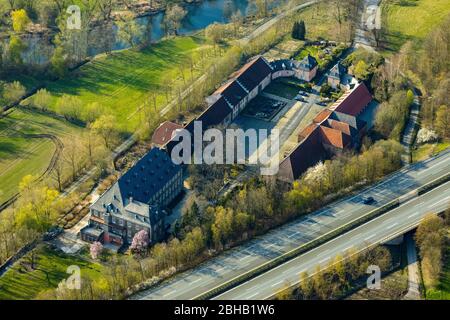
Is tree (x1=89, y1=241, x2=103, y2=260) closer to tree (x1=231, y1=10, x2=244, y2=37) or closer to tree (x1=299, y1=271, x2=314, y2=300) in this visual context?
tree (x1=299, y1=271, x2=314, y2=300)

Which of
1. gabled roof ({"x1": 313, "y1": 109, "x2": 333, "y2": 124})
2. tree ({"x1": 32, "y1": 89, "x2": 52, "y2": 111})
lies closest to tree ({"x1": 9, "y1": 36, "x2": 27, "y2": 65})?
tree ({"x1": 32, "y1": 89, "x2": 52, "y2": 111})

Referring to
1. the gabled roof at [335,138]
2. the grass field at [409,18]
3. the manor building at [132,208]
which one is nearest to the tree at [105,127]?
the manor building at [132,208]

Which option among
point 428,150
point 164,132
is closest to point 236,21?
point 164,132

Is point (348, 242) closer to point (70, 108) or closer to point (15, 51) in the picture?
point (70, 108)

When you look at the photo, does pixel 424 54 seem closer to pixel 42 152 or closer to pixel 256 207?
pixel 256 207

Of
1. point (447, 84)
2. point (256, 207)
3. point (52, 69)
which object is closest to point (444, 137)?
point (447, 84)

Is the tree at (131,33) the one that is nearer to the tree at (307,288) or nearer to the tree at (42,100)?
the tree at (42,100)
